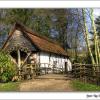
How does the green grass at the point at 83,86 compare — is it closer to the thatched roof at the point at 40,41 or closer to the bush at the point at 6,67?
the thatched roof at the point at 40,41

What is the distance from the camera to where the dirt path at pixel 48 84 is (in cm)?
1265

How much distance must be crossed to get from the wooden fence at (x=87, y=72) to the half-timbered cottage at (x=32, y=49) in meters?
0.25

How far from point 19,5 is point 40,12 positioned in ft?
1.51

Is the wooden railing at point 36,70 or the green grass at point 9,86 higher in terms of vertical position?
the wooden railing at point 36,70

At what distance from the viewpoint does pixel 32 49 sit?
12867 mm

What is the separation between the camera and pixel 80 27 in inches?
501

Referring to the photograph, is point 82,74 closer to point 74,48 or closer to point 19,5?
point 74,48

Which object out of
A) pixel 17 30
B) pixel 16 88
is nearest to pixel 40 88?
pixel 16 88

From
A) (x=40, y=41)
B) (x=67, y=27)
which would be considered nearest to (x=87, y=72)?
(x=67, y=27)

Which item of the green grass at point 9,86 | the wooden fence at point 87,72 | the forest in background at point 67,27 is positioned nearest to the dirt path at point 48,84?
the green grass at point 9,86

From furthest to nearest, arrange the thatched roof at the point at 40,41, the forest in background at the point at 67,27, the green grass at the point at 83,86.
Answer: the thatched roof at the point at 40,41 → the forest in background at the point at 67,27 → the green grass at the point at 83,86

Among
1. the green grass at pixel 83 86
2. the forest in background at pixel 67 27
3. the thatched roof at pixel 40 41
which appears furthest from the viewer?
the thatched roof at pixel 40 41

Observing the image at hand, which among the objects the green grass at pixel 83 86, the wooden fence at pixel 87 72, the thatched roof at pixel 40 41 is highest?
the thatched roof at pixel 40 41

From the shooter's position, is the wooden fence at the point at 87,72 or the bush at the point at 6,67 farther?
the bush at the point at 6,67
